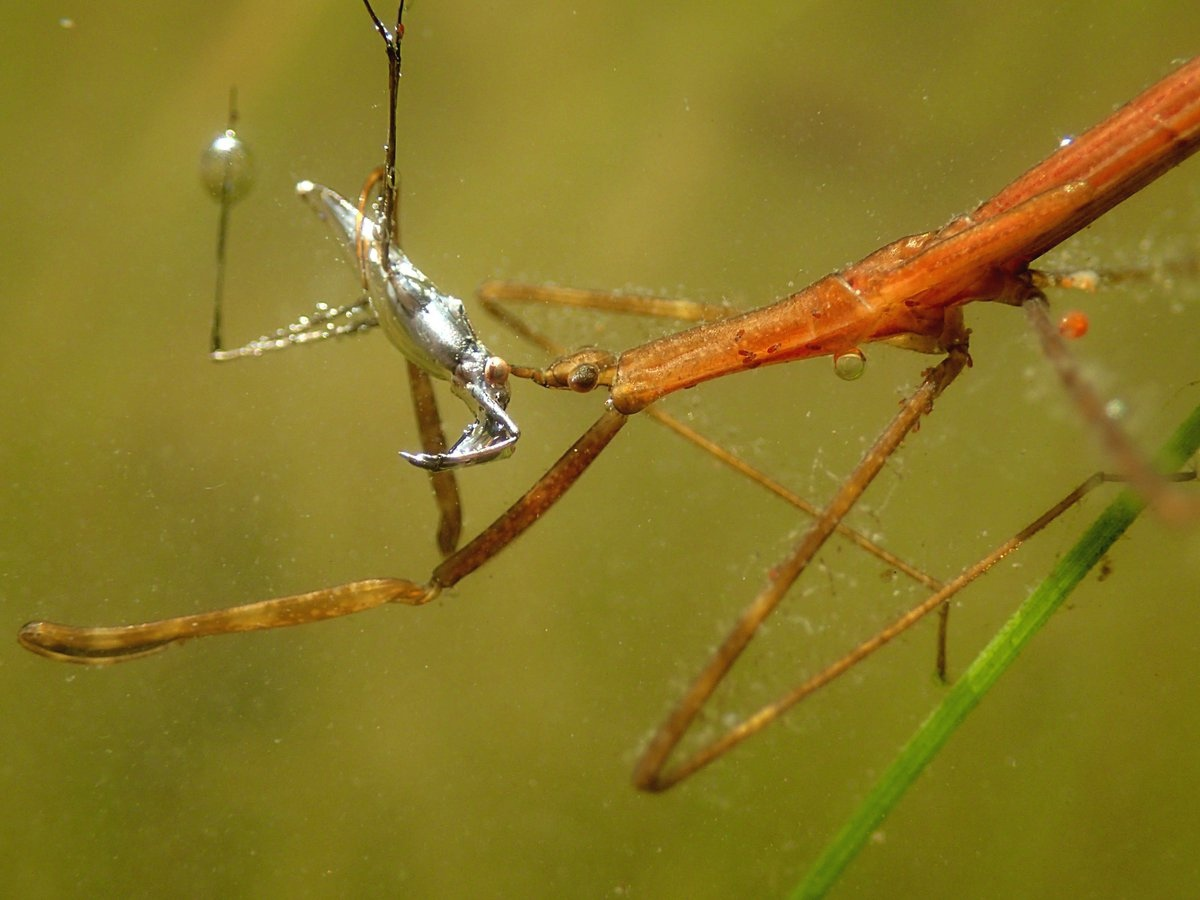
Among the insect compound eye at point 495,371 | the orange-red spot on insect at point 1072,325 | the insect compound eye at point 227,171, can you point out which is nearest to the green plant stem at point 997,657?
the orange-red spot on insect at point 1072,325

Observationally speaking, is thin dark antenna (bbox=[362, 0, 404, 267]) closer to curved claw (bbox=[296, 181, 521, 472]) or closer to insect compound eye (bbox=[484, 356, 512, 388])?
curved claw (bbox=[296, 181, 521, 472])

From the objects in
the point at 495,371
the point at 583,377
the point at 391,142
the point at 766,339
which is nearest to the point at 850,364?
the point at 766,339

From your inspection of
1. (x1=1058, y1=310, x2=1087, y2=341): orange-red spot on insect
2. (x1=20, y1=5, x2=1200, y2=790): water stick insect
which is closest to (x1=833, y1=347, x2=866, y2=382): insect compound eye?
(x1=20, y1=5, x2=1200, y2=790): water stick insect

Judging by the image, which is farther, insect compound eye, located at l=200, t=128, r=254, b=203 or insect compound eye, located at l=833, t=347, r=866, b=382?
insect compound eye, located at l=200, t=128, r=254, b=203

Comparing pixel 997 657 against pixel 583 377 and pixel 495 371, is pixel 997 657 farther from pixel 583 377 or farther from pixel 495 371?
pixel 495 371

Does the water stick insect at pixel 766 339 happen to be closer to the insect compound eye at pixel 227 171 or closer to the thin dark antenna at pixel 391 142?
the thin dark antenna at pixel 391 142

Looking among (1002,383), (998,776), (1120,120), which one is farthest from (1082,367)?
(998,776)
